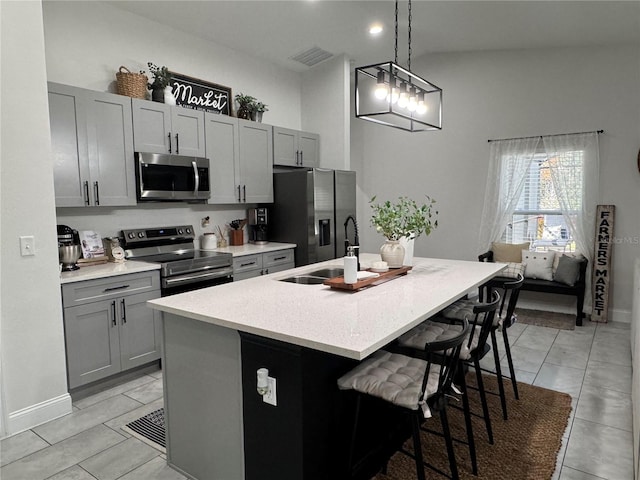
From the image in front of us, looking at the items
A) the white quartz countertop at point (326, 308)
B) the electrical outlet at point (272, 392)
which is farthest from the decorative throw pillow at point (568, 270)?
the electrical outlet at point (272, 392)

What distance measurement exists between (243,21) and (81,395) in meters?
3.61

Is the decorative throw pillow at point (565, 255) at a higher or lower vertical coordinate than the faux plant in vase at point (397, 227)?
lower

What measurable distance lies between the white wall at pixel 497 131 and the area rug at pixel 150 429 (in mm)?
4405

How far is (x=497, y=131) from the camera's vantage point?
17.8 ft

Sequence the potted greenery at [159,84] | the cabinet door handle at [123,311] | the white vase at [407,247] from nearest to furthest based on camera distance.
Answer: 1. the white vase at [407,247]
2. the cabinet door handle at [123,311]
3. the potted greenery at [159,84]

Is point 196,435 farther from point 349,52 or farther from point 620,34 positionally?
point 620,34

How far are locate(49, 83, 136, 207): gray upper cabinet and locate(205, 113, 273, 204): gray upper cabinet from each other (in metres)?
0.87

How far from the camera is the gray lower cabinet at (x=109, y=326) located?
2873 mm

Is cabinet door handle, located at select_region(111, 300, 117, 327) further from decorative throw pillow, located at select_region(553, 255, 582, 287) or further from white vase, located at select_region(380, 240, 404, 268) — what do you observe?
decorative throw pillow, located at select_region(553, 255, 582, 287)

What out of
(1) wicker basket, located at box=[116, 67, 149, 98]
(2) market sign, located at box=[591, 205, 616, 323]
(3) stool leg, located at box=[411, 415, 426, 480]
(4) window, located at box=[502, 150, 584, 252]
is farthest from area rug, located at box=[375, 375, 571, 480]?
(1) wicker basket, located at box=[116, 67, 149, 98]

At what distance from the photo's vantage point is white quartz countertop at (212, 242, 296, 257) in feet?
13.6

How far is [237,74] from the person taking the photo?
4.83m

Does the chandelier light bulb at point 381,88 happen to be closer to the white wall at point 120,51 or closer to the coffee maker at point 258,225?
the white wall at point 120,51

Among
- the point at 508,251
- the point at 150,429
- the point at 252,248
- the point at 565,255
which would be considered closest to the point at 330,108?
the point at 252,248
